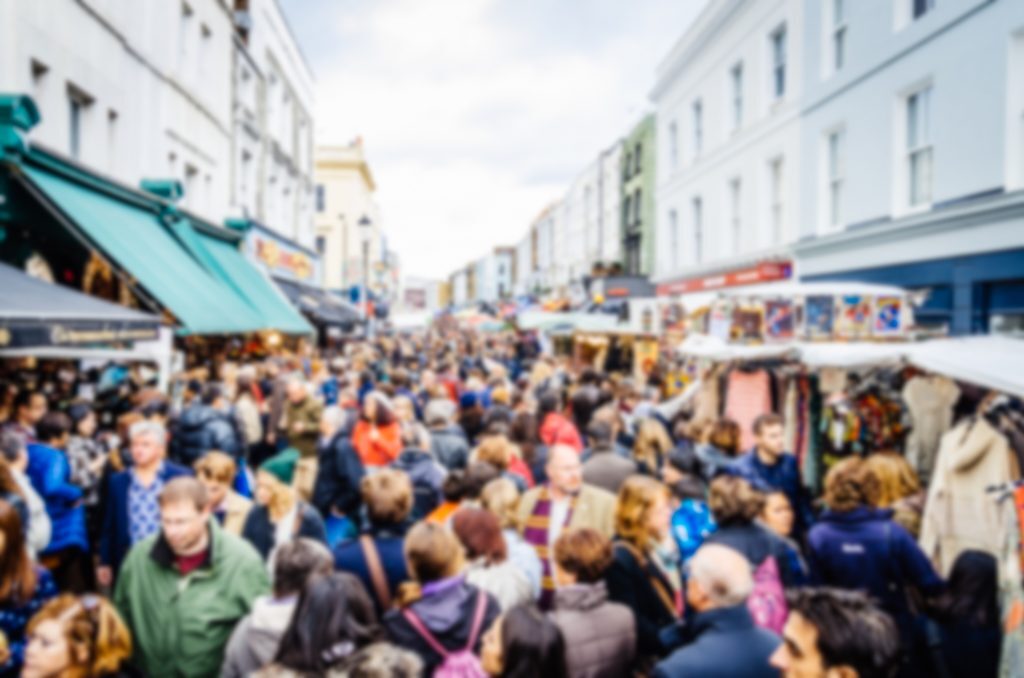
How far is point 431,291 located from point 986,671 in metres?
185

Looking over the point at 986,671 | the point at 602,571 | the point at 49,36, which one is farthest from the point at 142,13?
the point at 986,671

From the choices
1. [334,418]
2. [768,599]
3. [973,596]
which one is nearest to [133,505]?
[334,418]

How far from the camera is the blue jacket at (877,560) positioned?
3953 millimetres

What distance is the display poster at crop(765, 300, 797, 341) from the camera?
8.67 m

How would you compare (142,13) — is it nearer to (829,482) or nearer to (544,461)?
(544,461)

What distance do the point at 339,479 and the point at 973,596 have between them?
15.3 feet

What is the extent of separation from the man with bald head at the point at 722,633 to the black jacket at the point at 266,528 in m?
2.72

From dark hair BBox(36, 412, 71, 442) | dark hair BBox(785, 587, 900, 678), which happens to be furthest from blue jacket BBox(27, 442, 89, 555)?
dark hair BBox(785, 587, 900, 678)

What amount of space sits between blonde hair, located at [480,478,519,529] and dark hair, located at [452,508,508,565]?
71cm

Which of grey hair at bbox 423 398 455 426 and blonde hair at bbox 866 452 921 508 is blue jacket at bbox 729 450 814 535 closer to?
blonde hair at bbox 866 452 921 508

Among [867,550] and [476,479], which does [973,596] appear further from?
[476,479]

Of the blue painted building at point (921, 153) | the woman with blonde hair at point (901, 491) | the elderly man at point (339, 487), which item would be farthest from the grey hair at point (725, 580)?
the blue painted building at point (921, 153)

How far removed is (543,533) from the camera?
4.62 metres

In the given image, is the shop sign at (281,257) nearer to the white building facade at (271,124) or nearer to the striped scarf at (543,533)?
the white building facade at (271,124)
